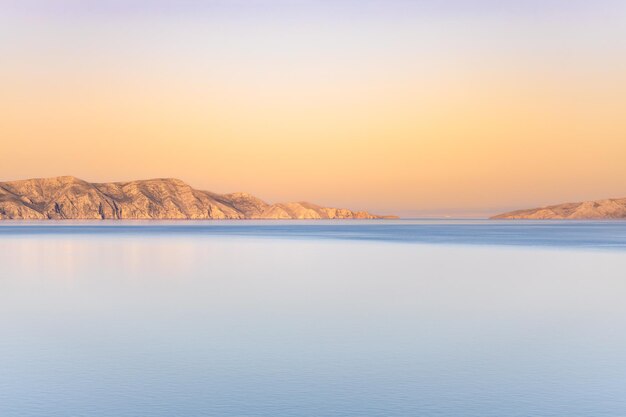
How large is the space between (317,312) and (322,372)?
9.78m

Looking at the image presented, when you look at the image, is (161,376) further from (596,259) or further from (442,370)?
(596,259)

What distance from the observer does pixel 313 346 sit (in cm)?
1841

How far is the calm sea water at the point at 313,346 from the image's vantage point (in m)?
12.9

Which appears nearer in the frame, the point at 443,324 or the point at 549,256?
the point at 443,324

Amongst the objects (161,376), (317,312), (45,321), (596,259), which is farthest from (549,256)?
(161,376)

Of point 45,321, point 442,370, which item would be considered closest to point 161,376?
point 442,370

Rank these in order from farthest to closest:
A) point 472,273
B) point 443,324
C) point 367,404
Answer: point 472,273 → point 443,324 → point 367,404

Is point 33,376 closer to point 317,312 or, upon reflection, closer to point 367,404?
point 367,404

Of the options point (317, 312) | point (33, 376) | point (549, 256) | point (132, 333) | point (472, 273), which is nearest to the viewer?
point (33, 376)

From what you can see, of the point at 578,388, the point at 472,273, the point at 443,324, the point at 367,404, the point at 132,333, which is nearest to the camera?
the point at 367,404

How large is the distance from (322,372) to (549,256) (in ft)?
152

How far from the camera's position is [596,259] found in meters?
53.1

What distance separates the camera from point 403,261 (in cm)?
5153

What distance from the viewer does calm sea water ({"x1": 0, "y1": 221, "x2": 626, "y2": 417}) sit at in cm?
1289
